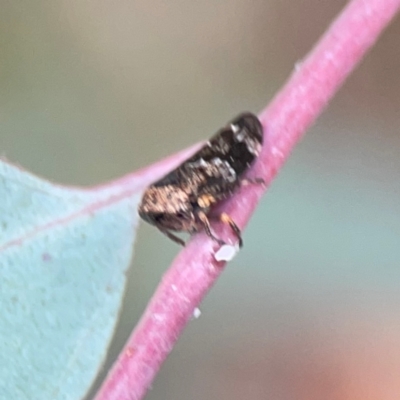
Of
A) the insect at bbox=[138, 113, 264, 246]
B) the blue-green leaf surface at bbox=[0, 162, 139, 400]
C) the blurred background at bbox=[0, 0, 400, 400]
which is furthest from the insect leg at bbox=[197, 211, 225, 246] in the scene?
the blurred background at bbox=[0, 0, 400, 400]

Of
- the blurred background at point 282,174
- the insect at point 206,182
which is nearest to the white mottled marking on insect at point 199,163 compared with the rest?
the insect at point 206,182

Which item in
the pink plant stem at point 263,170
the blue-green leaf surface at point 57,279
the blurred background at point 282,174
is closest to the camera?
the pink plant stem at point 263,170

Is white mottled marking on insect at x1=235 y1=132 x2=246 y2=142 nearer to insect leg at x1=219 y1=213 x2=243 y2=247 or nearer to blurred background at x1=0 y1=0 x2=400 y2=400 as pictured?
insect leg at x1=219 y1=213 x2=243 y2=247

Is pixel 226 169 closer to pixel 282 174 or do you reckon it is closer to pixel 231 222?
pixel 231 222

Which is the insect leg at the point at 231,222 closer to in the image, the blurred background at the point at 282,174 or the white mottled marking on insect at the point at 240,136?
the white mottled marking on insect at the point at 240,136

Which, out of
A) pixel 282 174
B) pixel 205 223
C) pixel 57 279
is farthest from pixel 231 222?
pixel 282 174

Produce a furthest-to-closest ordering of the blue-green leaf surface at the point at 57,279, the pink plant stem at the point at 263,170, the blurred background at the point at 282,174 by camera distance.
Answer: the blurred background at the point at 282,174
the blue-green leaf surface at the point at 57,279
the pink plant stem at the point at 263,170
